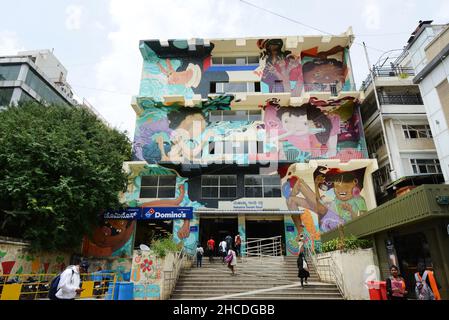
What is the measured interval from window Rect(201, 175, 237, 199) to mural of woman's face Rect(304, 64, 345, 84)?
1132cm

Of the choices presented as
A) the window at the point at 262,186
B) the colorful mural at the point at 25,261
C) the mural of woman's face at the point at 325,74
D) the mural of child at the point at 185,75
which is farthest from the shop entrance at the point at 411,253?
the mural of child at the point at 185,75

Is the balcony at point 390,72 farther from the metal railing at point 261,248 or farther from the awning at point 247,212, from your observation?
the metal railing at point 261,248

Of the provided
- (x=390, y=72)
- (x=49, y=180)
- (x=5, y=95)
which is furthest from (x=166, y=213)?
(x=390, y=72)

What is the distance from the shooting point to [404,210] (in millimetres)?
9867

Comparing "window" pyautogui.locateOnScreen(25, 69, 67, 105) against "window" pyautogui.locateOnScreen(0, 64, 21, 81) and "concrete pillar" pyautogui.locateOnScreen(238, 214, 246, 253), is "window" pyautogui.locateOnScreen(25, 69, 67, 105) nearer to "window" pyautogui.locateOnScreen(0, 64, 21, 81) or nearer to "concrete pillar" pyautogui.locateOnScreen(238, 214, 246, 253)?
"window" pyautogui.locateOnScreen(0, 64, 21, 81)

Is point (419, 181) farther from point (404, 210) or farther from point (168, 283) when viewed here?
point (168, 283)

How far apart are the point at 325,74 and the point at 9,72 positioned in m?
28.8

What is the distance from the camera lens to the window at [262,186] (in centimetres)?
2036

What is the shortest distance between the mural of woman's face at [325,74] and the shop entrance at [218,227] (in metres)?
13.8

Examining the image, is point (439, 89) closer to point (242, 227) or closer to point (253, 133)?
point (253, 133)

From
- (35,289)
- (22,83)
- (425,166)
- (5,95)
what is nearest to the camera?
(35,289)

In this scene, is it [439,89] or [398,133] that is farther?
[398,133]

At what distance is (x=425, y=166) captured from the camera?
62.4 ft
